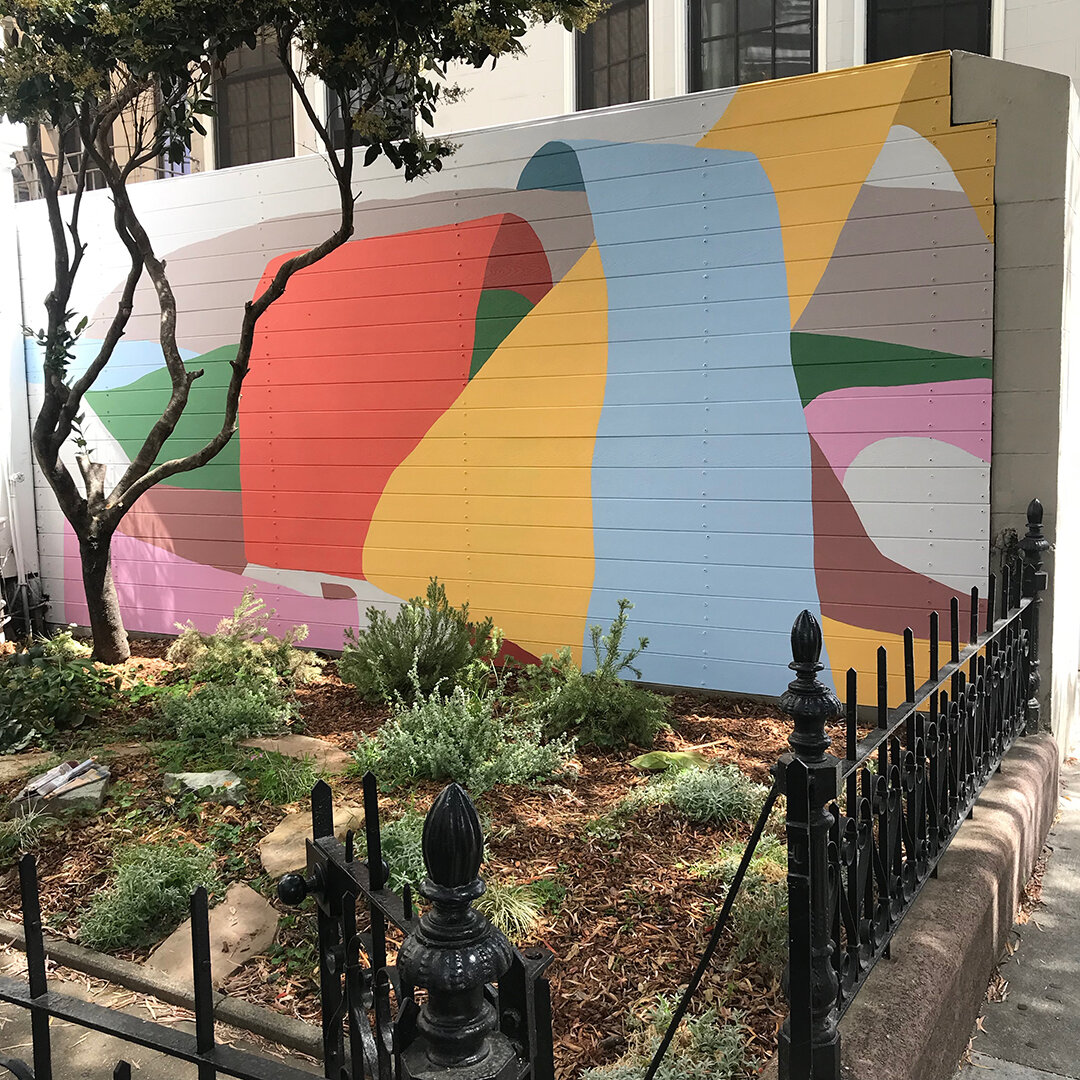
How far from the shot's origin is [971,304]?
5.32 metres

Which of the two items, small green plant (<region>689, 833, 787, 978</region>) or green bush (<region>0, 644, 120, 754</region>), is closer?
small green plant (<region>689, 833, 787, 978</region>)

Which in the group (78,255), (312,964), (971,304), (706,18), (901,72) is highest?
(706,18)

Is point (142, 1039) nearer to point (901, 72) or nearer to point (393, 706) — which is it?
point (393, 706)

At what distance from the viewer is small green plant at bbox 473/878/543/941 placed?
11.0 ft

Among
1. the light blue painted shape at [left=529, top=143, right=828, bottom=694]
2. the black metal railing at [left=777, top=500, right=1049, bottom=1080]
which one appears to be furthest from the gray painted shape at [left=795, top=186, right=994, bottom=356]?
the black metal railing at [left=777, top=500, right=1049, bottom=1080]

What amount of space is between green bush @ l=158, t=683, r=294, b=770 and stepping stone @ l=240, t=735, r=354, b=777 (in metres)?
0.12

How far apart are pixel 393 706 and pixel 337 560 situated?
2156mm

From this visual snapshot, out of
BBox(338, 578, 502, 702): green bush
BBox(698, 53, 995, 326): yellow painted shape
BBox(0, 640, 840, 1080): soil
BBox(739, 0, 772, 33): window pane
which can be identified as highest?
BBox(739, 0, 772, 33): window pane

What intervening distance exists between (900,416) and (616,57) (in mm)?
5306

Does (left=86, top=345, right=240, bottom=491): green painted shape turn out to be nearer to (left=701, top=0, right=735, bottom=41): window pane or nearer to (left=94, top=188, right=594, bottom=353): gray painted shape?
(left=94, top=188, right=594, bottom=353): gray painted shape

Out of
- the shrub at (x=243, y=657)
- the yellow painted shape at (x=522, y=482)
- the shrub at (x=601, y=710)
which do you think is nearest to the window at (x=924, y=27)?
the yellow painted shape at (x=522, y=482)

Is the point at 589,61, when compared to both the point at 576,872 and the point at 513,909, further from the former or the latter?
the point at 513,909

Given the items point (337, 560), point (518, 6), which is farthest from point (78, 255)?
point (518, 6)

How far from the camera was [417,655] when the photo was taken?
5789 millimetres
